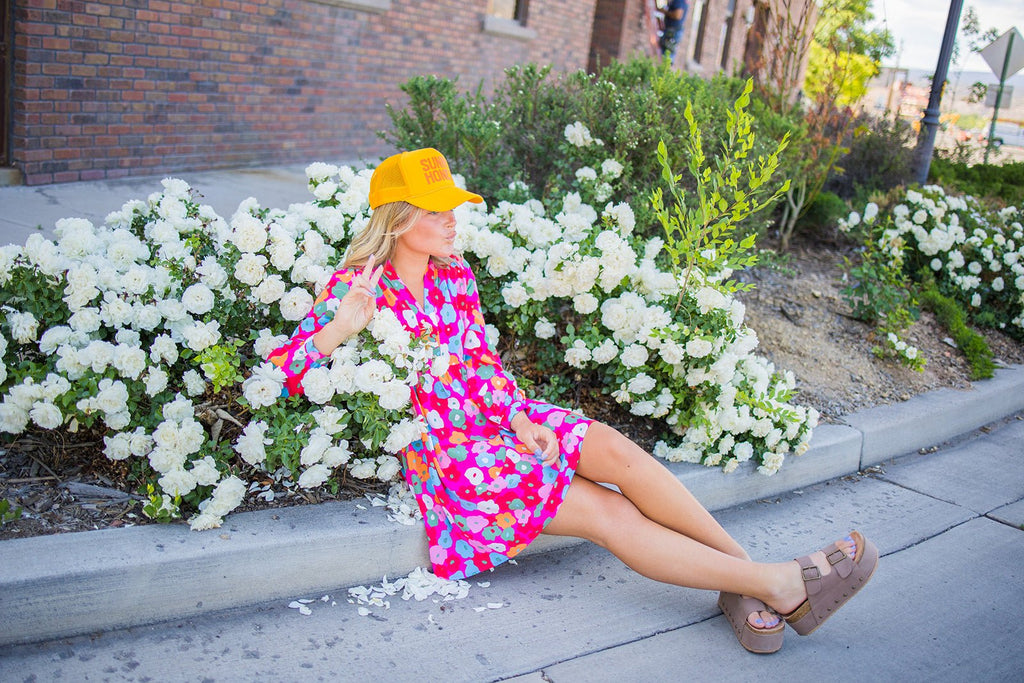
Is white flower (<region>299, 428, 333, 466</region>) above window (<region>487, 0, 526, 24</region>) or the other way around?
the other way around

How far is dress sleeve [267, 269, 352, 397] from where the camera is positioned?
2.84 meters

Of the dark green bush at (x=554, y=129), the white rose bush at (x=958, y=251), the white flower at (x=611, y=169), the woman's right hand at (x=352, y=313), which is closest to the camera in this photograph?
the woman's right hand at (x=352, y=313)

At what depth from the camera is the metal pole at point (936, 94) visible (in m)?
6.74

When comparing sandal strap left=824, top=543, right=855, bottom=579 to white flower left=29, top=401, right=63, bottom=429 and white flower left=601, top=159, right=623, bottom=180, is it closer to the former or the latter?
white flower left=601, top=159, right=623, bottom=180

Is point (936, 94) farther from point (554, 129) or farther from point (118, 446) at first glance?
point (118, 446)

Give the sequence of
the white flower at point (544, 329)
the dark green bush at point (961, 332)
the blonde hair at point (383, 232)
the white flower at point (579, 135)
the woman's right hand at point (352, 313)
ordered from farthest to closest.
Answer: the dark green bush at point (961, 332), the white flower at point (579, 135), the white flower at point (544, 329), the blonde hair at point (383, 232), the woman's right hand at point (352, 313)

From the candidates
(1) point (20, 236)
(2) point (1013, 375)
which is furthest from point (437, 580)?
(2) point (1013, 375)

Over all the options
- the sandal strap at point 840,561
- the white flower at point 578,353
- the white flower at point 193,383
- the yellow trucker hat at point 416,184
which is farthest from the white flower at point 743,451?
the white flower at point 193,383

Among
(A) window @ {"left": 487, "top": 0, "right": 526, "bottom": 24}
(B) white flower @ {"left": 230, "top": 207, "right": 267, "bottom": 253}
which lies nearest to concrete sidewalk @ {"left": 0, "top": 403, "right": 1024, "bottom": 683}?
(B) white flower @ {"left": 230, "top": 207, "right": 267, "bottom": 253}

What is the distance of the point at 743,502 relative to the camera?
388 centimetres

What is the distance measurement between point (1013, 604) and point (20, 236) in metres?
4.92

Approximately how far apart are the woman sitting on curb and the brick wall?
3.99 metres

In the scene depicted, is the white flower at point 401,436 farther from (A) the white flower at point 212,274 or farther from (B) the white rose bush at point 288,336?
(A) the white flower at point 212,274

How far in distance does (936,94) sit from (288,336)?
610 centimetres
